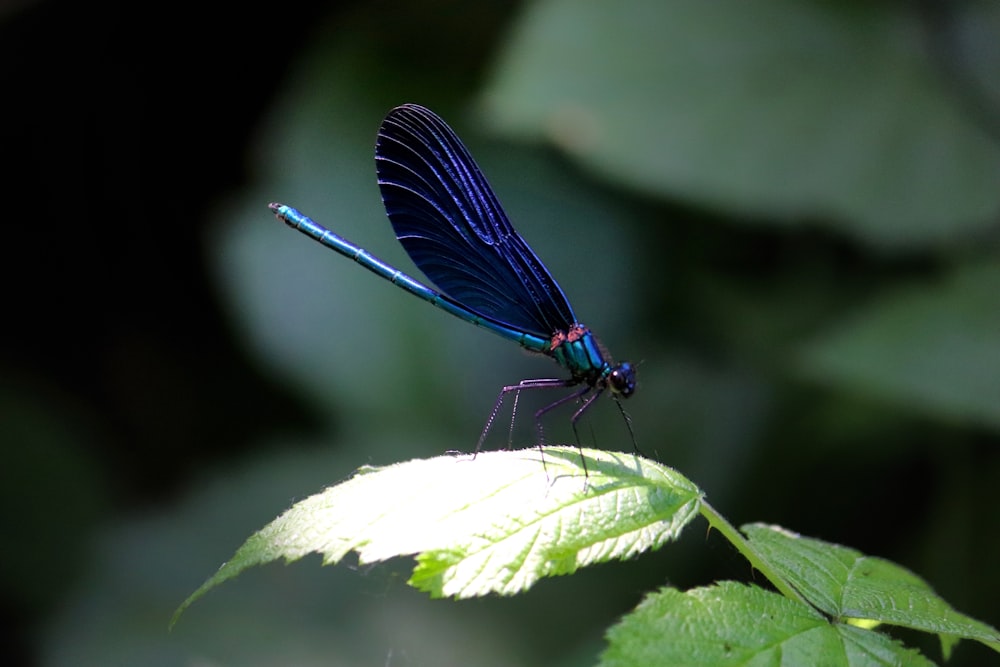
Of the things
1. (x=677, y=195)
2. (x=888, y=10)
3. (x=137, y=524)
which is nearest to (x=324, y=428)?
(x=137, y=524)

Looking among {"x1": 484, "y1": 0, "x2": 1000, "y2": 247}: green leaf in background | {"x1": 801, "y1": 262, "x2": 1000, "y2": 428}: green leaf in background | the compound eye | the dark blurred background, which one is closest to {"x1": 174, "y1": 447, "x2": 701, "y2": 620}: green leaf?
the compound eye

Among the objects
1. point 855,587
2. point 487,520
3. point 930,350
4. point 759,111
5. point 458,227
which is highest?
point 759,111

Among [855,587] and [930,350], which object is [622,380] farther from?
[930,350]

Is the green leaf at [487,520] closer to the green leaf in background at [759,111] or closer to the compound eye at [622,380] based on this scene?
the compound eye at [622,380]

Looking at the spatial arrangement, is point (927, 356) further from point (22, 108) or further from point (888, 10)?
point (22, 108)

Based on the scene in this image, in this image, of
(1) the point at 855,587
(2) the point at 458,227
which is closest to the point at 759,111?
(2) the point at 458,227

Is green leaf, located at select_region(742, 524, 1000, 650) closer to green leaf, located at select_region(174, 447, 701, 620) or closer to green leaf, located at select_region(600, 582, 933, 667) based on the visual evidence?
green leaf, located at select_region(600, 582, 933, 667)
